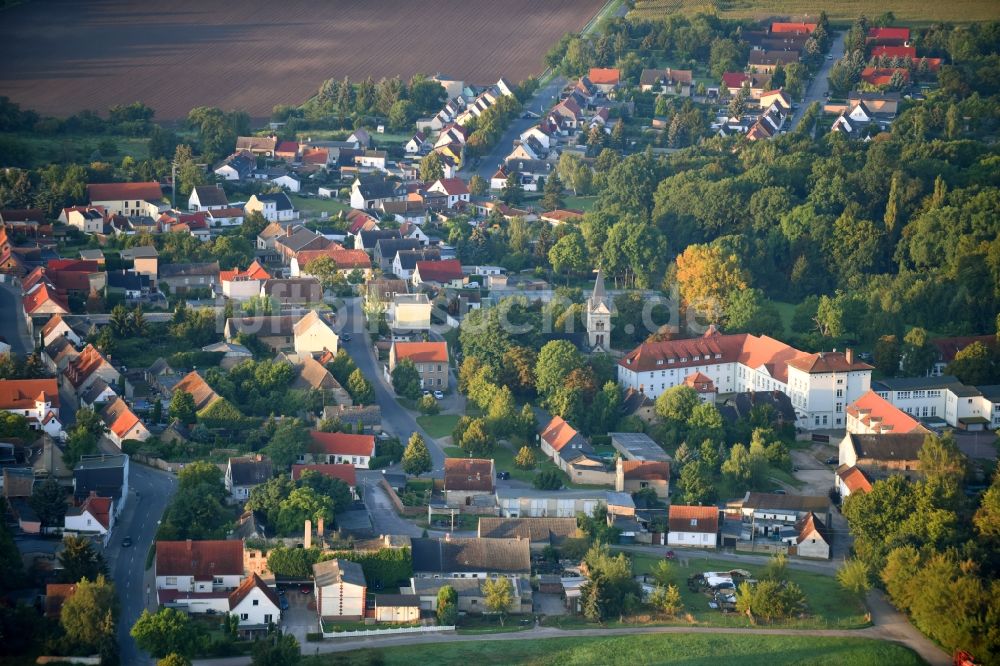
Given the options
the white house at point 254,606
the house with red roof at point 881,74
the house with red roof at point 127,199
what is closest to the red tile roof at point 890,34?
the house with red roof at point 881,74

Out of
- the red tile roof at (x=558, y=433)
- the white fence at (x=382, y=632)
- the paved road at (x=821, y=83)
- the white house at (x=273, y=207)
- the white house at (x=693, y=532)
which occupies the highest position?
the paved road at (x=821, y=83)

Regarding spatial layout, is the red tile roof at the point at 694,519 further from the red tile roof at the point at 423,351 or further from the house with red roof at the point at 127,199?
the house with red roof at the point at 127,199

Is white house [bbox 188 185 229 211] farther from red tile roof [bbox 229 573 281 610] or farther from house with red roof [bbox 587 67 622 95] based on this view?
red tile roof [bbox 229 573 281 610]

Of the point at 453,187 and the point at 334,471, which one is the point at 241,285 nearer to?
the point at 334,471

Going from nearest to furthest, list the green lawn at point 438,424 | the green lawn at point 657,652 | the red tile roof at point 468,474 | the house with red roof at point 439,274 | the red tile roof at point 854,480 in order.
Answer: the green lawn at point 657,652 < the red tile roof at point 468,474 < the red tile roof at point 854,480 < the green lawn at point 438,424 < the house with red roof at point 439,274

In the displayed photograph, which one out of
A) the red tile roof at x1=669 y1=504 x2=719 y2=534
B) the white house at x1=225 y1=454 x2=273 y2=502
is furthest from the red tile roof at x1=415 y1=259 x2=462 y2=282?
the red tile roof at x1=669 y1=504 x2=719 y2=534

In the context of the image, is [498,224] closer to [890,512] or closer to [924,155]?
[924,155]

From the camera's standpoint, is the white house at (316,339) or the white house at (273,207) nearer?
the white house at (316,339)

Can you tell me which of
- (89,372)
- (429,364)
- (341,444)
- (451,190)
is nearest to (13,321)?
(89,372)
